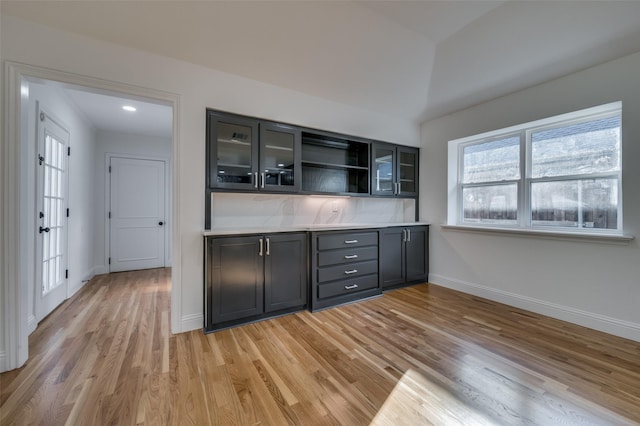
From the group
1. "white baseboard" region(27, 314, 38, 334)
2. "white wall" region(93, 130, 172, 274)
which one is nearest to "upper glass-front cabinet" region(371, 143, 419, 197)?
"white baseboard" region(27, 314, 38, 334)

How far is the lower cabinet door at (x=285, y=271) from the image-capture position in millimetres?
2730

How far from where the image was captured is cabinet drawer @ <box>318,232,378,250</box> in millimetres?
3035

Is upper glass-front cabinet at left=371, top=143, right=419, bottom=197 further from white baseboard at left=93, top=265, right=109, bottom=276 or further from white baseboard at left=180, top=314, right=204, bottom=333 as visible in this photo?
white baseboard at left=93, top=265, right=109, bottom=276

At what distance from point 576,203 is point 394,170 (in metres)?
2.15

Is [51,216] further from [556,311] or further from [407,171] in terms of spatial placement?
[556,311]

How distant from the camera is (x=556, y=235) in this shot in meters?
2.80

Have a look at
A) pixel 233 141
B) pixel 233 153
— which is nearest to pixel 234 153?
pixel 233 153

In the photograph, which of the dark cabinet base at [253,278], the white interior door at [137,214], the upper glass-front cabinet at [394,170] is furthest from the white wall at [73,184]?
the upper glass-front cabinet at [394,170]

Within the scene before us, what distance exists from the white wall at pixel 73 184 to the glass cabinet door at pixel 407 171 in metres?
4.23

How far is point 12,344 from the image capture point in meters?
1.89

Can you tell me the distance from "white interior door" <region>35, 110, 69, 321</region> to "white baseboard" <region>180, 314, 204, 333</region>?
150cm

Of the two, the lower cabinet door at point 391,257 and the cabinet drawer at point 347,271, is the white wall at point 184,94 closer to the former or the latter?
the cabinet drawer at point 347,271

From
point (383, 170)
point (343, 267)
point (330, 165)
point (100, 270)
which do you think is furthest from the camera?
point (100, 270)

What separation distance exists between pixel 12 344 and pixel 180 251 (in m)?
1.25
